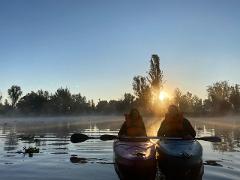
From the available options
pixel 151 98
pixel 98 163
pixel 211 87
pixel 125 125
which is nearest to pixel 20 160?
pixel 98 163

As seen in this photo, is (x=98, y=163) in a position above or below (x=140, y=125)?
below

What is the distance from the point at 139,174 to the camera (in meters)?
12.9

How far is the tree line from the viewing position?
104 meters

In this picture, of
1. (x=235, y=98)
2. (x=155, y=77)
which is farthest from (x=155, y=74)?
(x=235, y=98)

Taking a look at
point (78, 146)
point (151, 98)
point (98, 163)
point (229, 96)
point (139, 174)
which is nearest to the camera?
point (139, 174)

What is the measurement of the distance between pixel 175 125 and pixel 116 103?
4655 inches

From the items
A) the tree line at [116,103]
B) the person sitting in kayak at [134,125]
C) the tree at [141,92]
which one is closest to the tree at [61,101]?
the tree line at [116,103]

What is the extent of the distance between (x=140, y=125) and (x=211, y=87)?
112678 millimetres

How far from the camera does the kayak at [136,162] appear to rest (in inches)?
505

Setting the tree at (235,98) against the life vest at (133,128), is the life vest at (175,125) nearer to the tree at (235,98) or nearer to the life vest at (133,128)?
the life vest at (133,128)

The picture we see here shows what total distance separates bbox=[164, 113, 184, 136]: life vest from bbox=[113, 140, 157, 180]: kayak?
2.47m

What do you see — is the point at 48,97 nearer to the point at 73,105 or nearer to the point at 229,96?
the point at 73,105

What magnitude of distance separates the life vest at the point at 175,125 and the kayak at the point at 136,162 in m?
2.47

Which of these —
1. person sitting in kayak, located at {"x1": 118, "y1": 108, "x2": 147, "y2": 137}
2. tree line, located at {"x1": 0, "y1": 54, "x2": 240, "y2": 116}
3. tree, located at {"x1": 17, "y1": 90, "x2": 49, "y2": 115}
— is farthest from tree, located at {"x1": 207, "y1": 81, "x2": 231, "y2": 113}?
person sitting in kayak, located at {"x1": 118, "y1": 108, "x2": 147, "y2": 137}
